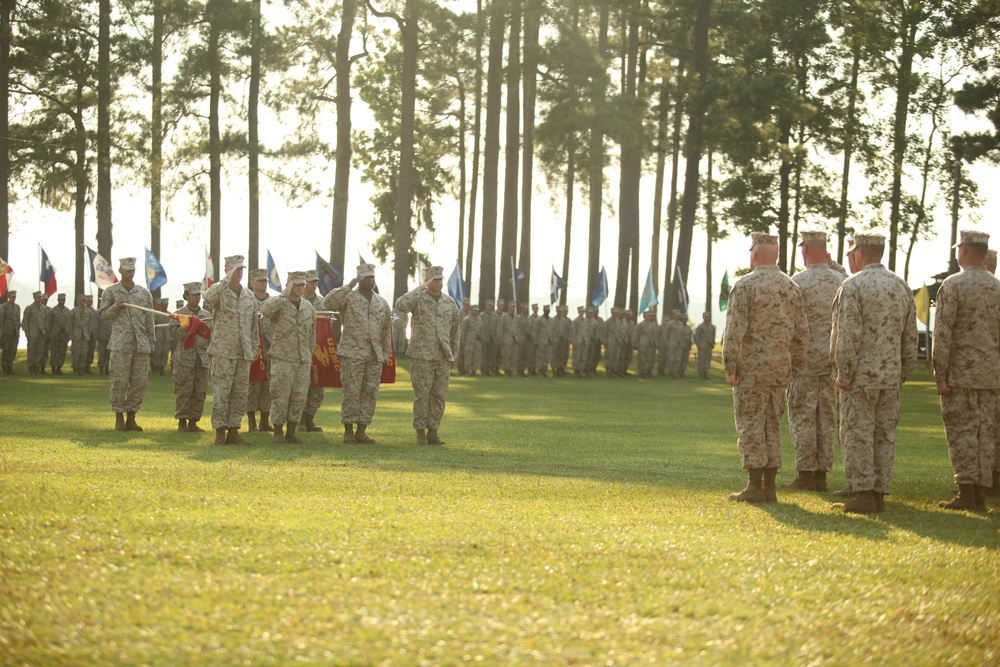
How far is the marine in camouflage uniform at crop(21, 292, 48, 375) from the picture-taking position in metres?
33.6

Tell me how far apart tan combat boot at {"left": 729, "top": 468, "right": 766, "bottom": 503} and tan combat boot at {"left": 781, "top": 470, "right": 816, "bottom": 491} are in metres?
1.25

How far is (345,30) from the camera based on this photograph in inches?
1569

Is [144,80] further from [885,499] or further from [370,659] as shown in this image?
[370,659]

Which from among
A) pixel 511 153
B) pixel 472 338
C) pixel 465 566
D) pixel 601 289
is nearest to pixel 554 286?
pixel 601 289

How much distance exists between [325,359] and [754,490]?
7.92 metres

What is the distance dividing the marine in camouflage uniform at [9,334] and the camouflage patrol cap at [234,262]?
67.8 ft

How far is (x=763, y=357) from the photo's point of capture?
390 inches

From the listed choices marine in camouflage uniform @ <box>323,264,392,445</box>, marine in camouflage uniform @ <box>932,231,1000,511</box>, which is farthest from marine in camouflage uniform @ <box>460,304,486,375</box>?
marine in camouflage uniform @ <box>932,231,1000,511</box>

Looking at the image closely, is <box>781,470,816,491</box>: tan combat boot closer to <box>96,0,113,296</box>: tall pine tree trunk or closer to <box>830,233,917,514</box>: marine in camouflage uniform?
<box>830,233,917,514</box>: marine in camouflage uniform

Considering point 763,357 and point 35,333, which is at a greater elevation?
point 35,333

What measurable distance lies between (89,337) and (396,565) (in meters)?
29.4

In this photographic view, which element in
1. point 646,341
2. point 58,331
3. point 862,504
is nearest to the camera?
point 862,504

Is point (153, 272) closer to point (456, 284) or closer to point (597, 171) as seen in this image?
point (456, 284)

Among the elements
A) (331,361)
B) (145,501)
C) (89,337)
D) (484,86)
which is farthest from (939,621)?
(484,86)
